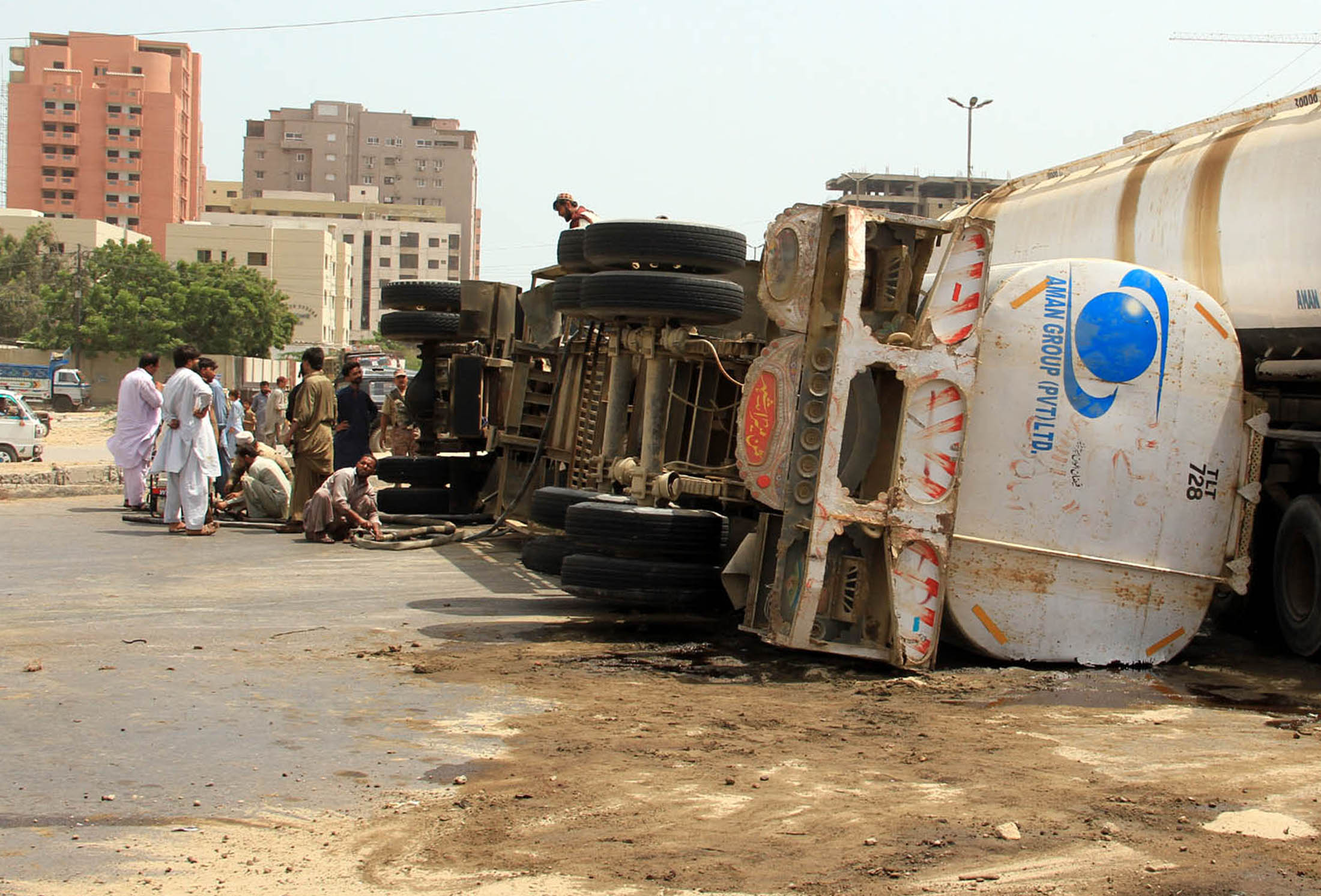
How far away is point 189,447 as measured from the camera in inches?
527

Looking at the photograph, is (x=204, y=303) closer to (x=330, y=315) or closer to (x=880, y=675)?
(x=330, y=315)

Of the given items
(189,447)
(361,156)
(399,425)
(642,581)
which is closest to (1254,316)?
(642,581)

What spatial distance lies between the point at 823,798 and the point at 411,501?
9.79 m

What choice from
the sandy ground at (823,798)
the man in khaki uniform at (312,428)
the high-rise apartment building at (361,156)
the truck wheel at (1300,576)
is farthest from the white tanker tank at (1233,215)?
the high-rise apartment building at (361,156)

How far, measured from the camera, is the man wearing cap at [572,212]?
38.3 ft

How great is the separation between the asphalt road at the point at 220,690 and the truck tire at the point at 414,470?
227cm

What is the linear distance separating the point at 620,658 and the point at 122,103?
149m

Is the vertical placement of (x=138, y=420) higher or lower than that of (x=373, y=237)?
lower

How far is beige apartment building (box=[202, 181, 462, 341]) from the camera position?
13500 cm

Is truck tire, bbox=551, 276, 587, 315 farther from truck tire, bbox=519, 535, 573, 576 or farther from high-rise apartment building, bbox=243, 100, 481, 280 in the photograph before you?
high-rise apartment building, bbox=243, 100, 481, 280

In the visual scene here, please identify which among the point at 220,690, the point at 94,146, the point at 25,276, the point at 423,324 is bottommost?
the point at 220,690

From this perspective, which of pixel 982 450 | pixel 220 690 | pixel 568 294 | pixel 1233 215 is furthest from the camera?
pixel 568 294

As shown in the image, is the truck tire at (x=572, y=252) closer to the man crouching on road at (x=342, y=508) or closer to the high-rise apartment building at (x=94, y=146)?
the man crouching on road at (x=342, y=508)

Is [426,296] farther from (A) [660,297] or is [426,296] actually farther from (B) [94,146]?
(B) [94,146]
